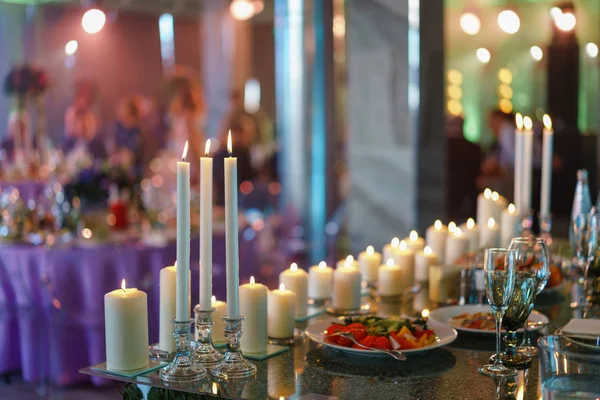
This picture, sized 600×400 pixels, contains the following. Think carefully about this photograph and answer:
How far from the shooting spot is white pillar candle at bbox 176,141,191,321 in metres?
1.65


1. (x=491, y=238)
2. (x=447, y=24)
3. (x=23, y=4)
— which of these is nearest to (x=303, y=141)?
(x=447, y=24)

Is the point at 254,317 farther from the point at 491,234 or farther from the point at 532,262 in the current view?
the point at 491,234

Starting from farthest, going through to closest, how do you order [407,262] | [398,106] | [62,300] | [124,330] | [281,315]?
[398,106]
[62,300]
[407,262]
[281,315]
[124,330]

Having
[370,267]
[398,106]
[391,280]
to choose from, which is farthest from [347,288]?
[398,106]

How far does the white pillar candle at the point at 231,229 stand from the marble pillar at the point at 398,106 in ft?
12.8

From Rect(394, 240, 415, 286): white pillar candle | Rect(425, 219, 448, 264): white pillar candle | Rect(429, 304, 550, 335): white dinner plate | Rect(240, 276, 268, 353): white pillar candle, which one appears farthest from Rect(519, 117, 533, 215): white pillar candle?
Rect(240, 276, 268, 353): white pillar candle

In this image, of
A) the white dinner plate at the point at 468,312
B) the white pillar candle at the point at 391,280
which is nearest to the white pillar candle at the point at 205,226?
the white dinner plate at the point at 468,312

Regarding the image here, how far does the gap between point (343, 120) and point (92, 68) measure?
3983 millimetres

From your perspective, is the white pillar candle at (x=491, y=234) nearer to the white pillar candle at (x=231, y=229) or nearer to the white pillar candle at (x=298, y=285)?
the white pillar candle at (x=298, y=285)

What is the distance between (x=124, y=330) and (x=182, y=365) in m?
0.16

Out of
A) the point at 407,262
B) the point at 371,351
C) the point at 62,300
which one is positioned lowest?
the point at 62,300

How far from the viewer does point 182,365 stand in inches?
68.3

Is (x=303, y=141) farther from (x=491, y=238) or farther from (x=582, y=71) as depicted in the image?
(x=491, y=238)

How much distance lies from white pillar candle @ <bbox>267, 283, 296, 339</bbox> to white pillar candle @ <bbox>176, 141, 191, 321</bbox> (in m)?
0.42
